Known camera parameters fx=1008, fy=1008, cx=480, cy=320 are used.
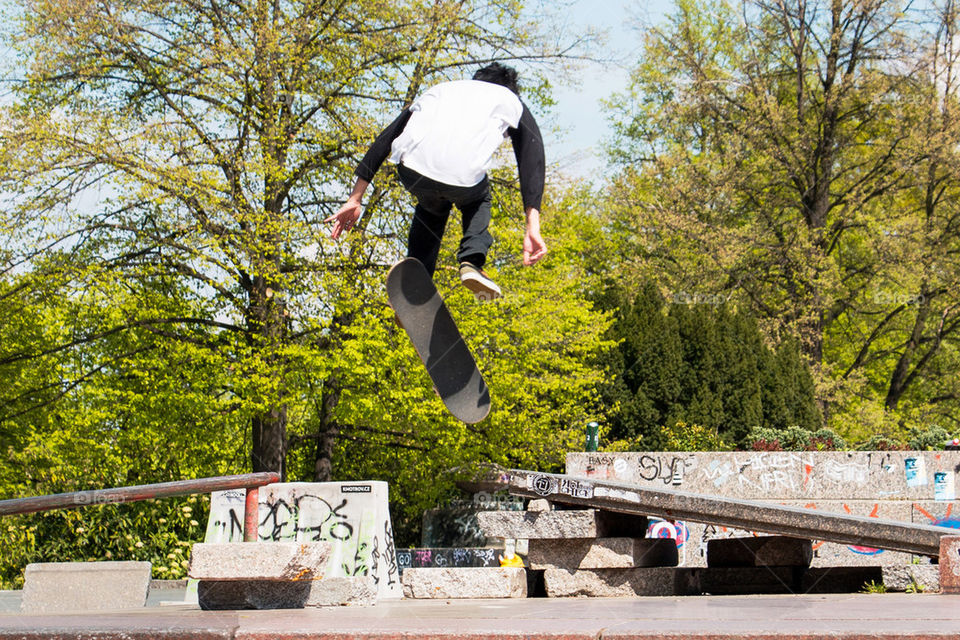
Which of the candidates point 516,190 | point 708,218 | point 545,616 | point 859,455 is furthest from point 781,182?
point 545,616

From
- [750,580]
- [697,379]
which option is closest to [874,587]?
[750,580]

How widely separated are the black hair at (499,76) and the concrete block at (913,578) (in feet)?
17.6

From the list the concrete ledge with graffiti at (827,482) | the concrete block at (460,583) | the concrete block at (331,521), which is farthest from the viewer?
the concrete ledge with graffiti at (827,482)

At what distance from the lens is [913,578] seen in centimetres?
840

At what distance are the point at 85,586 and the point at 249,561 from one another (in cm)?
523

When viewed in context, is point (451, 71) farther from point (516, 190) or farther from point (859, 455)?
point (859, 455)

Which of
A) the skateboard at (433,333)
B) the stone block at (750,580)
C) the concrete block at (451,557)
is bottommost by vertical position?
the concrete block at (451,557)

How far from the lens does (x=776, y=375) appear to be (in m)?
24.4

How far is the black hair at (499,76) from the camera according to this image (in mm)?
6151

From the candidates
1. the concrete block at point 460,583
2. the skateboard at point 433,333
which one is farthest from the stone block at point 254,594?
the skateboard at point 433,333

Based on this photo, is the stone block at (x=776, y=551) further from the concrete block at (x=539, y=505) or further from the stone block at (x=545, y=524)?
the concrete block at (x=539, y=505)

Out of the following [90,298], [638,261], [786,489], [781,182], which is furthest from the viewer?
[781,182]

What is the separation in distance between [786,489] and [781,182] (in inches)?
696

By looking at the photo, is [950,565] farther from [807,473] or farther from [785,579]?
[807,473]
